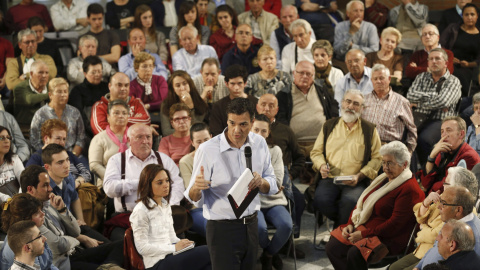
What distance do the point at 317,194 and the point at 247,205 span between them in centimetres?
198

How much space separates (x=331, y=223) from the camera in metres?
6.16

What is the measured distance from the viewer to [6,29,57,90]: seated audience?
7203 mm

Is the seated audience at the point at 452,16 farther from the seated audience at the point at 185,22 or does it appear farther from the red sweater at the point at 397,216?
the red sweater at the point at 397,216

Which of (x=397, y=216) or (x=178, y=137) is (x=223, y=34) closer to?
(x=178, y=137)

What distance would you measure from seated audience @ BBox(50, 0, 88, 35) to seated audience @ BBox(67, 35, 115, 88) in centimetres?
86

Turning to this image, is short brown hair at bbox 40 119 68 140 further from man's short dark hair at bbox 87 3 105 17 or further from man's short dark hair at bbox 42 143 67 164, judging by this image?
man's short dark hair at bbox 87 3 105 17

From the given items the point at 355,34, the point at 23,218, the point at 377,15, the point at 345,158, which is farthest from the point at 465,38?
the point at 23,218

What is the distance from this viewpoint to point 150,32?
26.0ft

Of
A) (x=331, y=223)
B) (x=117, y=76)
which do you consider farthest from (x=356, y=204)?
(x=117, y=76)

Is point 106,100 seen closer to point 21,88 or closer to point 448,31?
point 21,88

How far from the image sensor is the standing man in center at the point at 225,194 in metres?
3.83

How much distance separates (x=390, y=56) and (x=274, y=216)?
2876 millimetres

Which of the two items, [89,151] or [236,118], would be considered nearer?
[236,118]

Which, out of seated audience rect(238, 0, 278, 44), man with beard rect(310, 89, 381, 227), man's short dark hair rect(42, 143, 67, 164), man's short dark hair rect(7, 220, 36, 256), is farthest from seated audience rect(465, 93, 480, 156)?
man's short dark hair rect(7, 220, 36, 256)
